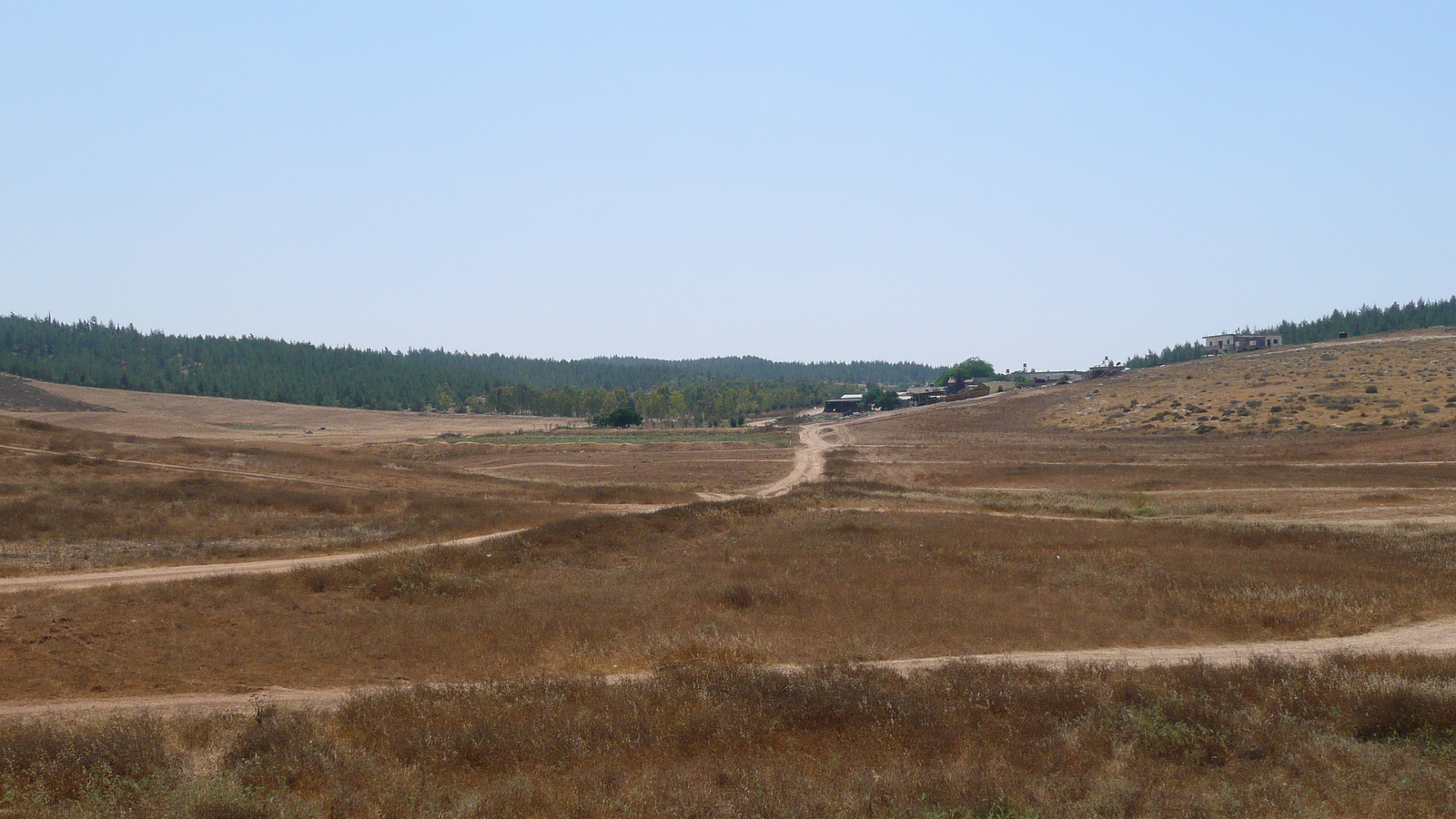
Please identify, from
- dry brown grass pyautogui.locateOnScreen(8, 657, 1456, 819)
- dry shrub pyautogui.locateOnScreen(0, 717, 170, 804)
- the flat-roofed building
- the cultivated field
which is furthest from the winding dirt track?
the flat-roofed building

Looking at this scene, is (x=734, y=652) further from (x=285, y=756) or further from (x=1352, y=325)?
(x=1352, y=325)

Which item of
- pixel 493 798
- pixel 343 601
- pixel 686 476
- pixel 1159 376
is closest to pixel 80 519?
pixel 343 601

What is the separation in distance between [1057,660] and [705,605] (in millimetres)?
8850

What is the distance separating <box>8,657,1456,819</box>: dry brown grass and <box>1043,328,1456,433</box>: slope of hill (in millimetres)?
63766

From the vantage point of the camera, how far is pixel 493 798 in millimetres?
9125

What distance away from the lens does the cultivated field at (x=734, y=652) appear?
955 cm

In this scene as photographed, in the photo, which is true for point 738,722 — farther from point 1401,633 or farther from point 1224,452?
point 1224,452

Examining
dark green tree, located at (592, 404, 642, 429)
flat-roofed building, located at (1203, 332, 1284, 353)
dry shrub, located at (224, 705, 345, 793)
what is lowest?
dry shrub, located at (224, 705, 345, 793)

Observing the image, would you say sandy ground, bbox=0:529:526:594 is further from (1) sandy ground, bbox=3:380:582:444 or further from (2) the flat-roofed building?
(2) the flat-roofed building

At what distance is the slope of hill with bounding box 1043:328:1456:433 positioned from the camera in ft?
Result: 234

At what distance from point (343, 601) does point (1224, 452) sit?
60.1 meters

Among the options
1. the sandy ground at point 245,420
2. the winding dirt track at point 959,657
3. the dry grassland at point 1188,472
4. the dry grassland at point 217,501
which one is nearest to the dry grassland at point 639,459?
the dry grassland at point 1188,472

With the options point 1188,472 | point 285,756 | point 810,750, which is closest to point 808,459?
point 1188,472

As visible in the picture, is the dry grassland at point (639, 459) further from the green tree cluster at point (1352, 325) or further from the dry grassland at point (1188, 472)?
the green tree cluster at point (1352, 325)
